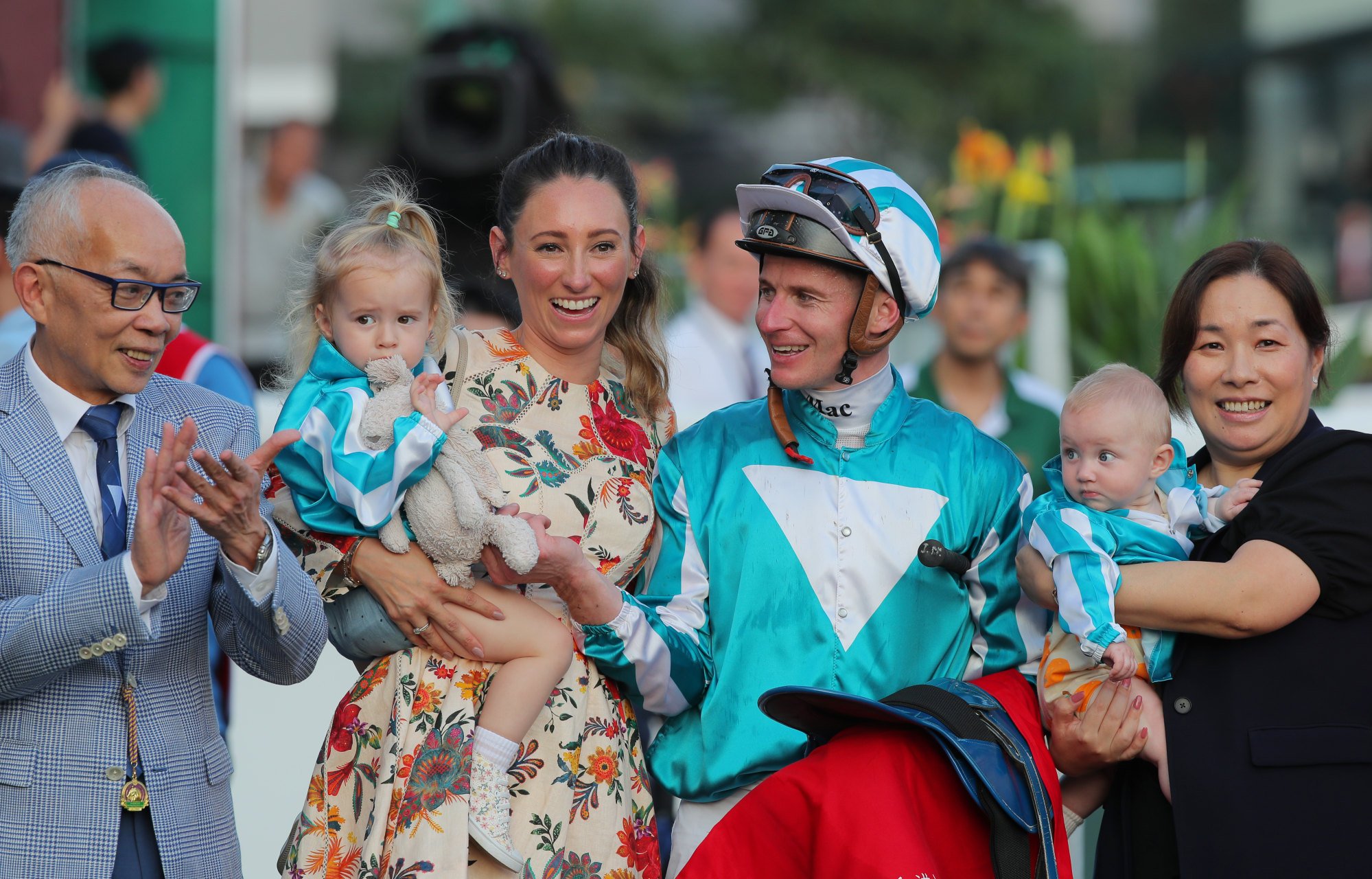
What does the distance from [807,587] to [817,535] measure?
0.11 metres

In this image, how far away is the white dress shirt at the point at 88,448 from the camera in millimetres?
2668

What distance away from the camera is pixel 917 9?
26.2 metres

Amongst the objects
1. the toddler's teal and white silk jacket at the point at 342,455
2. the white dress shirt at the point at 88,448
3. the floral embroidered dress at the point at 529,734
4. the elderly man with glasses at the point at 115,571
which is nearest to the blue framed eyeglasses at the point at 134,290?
the elderly man with glasses at the point at 115,571

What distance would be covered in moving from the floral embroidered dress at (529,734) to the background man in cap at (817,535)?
89 millimetres

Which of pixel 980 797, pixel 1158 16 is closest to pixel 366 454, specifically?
pixel 980 797

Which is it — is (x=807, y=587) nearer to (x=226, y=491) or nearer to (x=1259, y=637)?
(x=1259, y=637)

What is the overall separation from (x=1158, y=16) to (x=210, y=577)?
2936 cm

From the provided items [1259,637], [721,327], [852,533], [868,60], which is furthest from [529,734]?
[868,60]

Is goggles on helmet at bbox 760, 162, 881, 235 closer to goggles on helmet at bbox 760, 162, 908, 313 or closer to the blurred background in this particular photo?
goggles on helmet at bbox 760, 162, 908, 313

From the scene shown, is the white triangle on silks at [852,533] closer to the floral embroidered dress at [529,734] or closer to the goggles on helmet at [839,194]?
the floral embroidered dress at [529,734]

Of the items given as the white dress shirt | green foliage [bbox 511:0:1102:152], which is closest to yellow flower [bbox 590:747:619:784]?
the white dress shirt

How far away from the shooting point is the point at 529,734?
290cm

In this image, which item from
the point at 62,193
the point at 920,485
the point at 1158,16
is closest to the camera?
the point at 62,193

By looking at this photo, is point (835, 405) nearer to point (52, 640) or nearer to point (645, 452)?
point (645, 452)
